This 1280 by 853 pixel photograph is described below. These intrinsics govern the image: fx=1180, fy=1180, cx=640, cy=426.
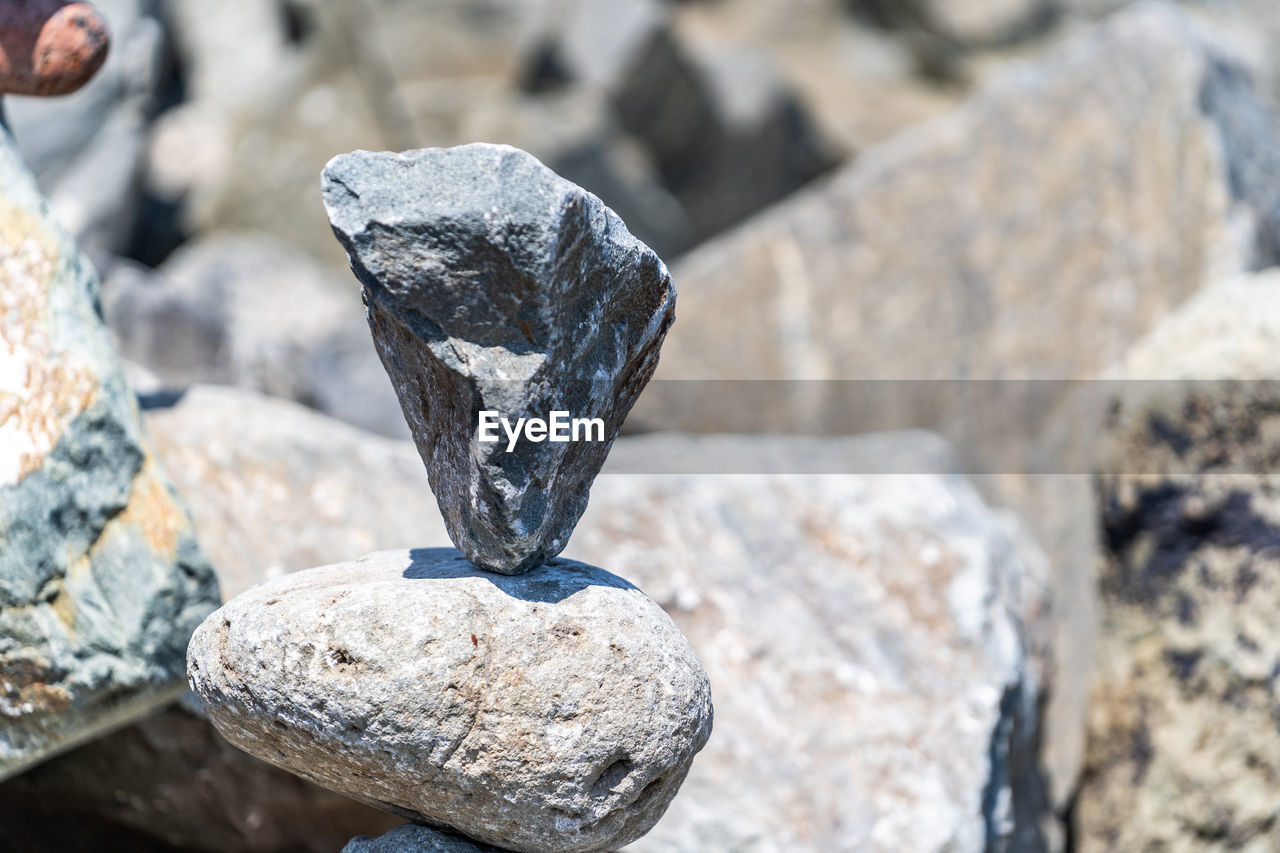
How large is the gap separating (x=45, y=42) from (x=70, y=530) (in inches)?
41.2

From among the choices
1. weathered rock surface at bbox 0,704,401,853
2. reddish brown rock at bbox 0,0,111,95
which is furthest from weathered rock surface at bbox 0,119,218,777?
weathered rock surface at bbox 0,704,401,853

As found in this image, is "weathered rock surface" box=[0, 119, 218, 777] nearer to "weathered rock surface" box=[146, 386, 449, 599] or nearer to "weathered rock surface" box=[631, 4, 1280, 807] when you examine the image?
"weathered rock surface" box=[146, 386, 449, 599]

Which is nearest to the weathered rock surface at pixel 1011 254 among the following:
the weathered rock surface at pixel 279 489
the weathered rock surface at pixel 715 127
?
the weathered rock surface at pixel 279 489

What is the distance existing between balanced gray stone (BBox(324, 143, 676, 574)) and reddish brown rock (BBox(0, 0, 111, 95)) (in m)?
1.20

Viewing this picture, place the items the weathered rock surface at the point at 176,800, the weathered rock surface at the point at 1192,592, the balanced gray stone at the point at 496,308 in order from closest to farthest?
the balanced gray stone at the point at 496,308 < the weathered rock surface at the point at 176,800 < the weathered rock surface at the point at 1192,592

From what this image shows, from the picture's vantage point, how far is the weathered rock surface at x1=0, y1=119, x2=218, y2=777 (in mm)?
2283

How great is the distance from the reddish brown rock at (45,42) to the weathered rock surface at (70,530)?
16 centimetres

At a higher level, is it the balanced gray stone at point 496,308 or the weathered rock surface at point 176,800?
the balanced gray stone at point 496,308

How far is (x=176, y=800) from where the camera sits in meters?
3.08

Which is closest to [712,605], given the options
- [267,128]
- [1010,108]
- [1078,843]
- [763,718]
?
[763,718]

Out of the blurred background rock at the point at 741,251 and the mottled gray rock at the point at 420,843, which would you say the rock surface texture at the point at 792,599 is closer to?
the blurred background rock at the point at 741,251

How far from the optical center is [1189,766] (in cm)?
338

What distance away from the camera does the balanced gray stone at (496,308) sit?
167cm

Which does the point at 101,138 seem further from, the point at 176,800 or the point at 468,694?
the point at 468,694
